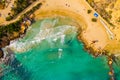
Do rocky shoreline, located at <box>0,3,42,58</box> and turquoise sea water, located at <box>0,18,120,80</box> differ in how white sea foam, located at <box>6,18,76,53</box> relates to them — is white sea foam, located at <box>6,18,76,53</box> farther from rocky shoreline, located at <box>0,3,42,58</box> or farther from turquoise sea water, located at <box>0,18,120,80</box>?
rocky shoreline, located at <box>0,3,42,58</box>

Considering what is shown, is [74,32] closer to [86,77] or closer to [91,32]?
[91,32]

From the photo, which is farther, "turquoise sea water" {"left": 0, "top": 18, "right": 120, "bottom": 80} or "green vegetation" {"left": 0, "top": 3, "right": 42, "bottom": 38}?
"green vegetation" {"left": 0, "top": 3, "right": 42, "bottom": 38}

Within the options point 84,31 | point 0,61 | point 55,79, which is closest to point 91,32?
point 84,31

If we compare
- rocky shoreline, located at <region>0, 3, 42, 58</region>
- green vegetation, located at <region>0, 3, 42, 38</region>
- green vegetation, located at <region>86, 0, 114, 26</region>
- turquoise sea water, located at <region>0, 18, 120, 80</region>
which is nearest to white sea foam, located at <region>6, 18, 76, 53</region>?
turquoise sea water, located at <region>0, 18, 120, 80</region>

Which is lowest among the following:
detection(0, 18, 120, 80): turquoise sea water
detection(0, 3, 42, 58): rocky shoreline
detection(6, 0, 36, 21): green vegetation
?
detection(0, 18, 120, 80): turquoise sea water

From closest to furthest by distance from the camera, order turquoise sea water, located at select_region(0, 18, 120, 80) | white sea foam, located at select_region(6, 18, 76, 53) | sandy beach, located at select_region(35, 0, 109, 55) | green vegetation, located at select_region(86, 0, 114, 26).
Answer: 1. turquoise sea water, located at select_region(0, 18, 120, 80)
2. white sea foam, located at select_region(6, 18, 76, 53)
3. sandy beach, located at select_region(35, 0, 109, 55)
4. green vegetation, located at select_region(86, 0, 114, 26)

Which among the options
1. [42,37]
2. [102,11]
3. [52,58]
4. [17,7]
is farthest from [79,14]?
[17,7]

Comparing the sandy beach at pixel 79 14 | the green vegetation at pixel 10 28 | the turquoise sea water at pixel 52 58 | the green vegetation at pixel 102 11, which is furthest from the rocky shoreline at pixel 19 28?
the green vegetation at pixel 102 11

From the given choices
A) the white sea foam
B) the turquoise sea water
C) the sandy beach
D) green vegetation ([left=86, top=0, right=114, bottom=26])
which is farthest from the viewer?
green vegetation ([left=86, top=0, right=114, bottom=26])

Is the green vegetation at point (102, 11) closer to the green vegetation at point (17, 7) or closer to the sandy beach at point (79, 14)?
the sandy beach at point (79, 14)
